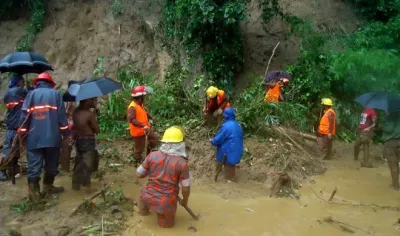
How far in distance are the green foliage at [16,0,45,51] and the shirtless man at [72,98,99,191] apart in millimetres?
7437

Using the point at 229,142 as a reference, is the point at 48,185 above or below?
below

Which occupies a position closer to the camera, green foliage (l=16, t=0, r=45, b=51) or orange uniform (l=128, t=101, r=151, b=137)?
orange uniform (l=128, t=101, r=151, b=137)

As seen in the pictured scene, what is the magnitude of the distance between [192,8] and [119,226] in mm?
6713

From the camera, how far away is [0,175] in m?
7.35

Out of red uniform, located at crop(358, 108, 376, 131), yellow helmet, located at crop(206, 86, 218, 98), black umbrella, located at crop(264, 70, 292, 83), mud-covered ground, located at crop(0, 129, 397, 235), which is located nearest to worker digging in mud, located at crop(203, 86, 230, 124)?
yellow helmet, located at crop(206, 86, 218, 98)

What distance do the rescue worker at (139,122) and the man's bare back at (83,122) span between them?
3.45 feet

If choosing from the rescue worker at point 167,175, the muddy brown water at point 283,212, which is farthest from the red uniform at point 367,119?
the rescue worker at point 167,175

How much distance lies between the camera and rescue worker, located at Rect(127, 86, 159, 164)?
7711 mm

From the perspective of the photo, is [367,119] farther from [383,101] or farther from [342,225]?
[342,225]

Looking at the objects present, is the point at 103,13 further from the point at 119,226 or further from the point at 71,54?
the point at 119,226

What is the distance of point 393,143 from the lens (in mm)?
7555

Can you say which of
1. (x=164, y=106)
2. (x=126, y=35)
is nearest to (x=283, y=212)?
(x=164, y=106)

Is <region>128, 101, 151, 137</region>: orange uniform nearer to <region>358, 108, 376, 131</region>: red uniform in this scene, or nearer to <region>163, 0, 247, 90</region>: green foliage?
<region>163, 0, 247, 90</region>: green foliage

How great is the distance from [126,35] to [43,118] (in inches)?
301
